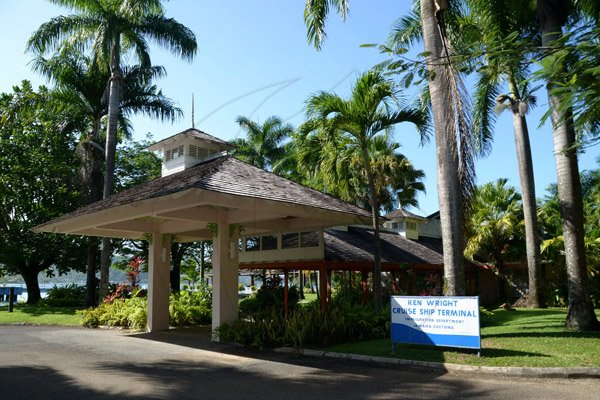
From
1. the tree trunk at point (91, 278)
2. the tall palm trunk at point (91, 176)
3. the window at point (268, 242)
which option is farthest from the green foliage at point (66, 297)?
the window at point (268, 242)

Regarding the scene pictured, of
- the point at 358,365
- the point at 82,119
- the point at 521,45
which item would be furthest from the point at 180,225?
the point at 82,119

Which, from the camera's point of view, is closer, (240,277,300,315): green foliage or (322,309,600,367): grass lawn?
(322,309,600,367): grass lawn

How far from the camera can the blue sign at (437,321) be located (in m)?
9.65

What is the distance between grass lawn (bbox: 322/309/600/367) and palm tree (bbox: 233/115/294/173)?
3029 cm

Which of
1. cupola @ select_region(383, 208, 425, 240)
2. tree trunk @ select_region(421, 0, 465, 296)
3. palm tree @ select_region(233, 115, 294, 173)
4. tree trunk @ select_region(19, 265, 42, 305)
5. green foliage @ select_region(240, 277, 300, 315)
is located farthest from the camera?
palm tree @ select_region(233, 115, 294, 173)

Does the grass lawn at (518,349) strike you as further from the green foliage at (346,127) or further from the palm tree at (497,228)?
the palm tree at (497,228)

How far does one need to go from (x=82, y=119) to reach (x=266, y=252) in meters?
14.8

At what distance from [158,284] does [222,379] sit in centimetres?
853

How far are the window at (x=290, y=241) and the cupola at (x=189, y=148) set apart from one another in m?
3.99

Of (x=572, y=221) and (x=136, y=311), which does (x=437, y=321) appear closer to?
(x=572, y=221)

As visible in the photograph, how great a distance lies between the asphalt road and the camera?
7.38 m

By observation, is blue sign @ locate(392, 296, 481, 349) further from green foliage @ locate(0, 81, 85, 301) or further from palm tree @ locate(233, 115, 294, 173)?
palm tree @ locate(233, 115, 294, 173)

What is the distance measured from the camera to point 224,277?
13.7 metres

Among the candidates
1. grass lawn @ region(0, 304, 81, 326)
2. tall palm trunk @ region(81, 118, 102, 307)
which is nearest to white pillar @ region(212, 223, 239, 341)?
grass lawn @ region(0, 304, 81, 326)
